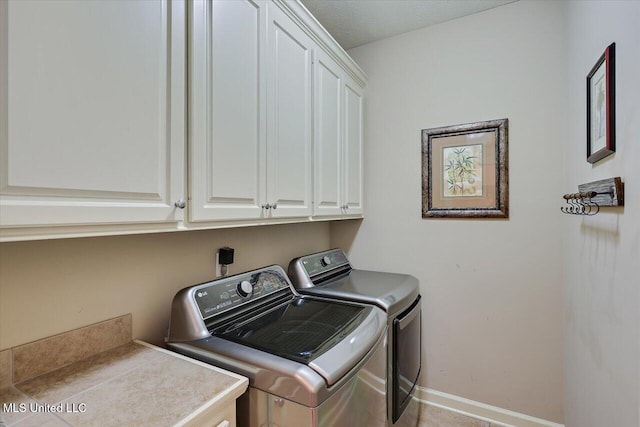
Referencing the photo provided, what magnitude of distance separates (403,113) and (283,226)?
3.91 ft

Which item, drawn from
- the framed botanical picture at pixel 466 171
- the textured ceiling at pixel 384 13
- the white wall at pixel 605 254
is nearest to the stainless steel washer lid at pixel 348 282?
the framed botanical picture at pixel 466 171

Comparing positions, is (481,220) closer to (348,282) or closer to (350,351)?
(348,282)

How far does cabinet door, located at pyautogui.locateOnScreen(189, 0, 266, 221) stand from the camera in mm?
1011

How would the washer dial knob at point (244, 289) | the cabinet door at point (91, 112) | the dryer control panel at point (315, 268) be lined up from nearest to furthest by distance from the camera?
1. the cabinet door at point (91, 112)
2. the washer dial knob at point (244, 289)
3. the dryer control panel at point (315, 268)

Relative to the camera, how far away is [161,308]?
125 cm

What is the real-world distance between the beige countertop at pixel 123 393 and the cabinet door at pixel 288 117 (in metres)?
0.69

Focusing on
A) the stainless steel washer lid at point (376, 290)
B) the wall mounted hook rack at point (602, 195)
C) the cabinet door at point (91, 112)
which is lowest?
the stainless steel washer lid at point (376, 290)

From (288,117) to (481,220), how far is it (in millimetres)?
1406

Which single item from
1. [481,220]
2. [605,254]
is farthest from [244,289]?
[481,220]

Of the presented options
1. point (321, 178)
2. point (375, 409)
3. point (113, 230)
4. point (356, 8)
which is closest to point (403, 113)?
point (356, 8)

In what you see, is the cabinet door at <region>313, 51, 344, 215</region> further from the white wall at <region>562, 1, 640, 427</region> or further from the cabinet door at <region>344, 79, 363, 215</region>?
the white wall at <region>562, 1, 640, 427</region>

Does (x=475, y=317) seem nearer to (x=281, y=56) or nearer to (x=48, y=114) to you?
(x=281, y=56)

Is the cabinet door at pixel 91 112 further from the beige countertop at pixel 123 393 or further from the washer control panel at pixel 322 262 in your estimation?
the washer control panel at pixel 322 262

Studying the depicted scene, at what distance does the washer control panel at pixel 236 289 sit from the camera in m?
1.19
